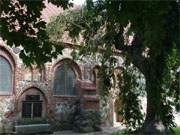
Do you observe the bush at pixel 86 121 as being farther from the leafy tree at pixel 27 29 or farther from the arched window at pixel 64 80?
the leafy tree at pixel 27 29

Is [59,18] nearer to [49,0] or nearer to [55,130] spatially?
[55,130]

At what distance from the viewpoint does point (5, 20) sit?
19.7 feet

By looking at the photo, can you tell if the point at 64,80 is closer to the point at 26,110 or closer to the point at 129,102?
the point at 26,110

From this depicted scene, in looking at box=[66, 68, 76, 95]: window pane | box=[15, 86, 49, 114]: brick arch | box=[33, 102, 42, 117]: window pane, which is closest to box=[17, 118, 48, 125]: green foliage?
box=[33, 102, 42, 117]: window pane

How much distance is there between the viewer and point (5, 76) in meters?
18.1

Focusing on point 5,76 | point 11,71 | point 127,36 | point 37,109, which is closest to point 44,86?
point 37,109

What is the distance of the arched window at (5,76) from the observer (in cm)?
1788

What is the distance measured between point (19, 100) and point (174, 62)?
25.1 feet

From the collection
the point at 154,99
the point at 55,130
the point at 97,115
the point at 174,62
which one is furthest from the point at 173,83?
the point at 55,130

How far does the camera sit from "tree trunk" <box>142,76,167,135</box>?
13633 millimetres

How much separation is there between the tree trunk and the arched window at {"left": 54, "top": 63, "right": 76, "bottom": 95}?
24.4ft

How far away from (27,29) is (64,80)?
14730 mm

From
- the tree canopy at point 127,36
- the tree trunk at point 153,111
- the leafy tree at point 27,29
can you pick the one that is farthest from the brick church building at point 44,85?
the leafy tree at point 27,29

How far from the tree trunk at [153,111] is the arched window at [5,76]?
748cm
